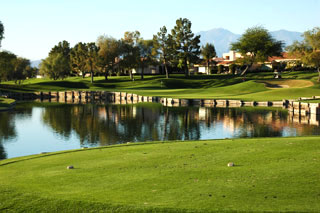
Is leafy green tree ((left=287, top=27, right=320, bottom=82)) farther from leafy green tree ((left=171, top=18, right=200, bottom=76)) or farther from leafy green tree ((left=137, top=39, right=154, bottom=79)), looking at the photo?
leafy green tree ((left=137, top=39, right=154, bottom=79))

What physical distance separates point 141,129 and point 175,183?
1080 inches

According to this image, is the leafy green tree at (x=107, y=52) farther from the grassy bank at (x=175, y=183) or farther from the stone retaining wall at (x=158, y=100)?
the grassy bank at (x=175, y=183)

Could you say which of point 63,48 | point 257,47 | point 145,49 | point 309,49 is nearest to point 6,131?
point 309,49

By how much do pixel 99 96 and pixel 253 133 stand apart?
64629mm

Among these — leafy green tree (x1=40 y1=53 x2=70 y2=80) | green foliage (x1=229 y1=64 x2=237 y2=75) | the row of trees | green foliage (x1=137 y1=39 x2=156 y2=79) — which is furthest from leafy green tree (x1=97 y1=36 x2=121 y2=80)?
green foliage (x1=229 y1=64 x2=237 y2=75)

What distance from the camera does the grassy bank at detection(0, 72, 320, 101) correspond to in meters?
74.3

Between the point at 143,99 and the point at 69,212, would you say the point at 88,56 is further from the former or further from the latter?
the point at 69,212

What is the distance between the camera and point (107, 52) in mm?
115312

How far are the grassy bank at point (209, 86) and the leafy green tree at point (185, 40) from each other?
22.8 feet

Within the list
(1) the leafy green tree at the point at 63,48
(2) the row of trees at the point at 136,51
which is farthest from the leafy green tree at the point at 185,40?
(1) the leafy green tree at the point at 63,48

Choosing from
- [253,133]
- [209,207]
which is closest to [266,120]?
[253,133]

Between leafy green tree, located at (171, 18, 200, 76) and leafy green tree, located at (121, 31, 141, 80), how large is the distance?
1205 centimetres

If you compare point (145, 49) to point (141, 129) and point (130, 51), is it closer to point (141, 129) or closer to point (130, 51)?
point (130, 51)

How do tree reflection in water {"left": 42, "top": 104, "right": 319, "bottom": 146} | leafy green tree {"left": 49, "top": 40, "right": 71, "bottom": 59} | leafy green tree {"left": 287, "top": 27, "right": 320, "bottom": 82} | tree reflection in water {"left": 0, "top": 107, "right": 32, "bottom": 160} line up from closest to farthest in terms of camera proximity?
tree reflection in water {"left": 0, "top": 107, "right": 32, "bottom": 160}
tree reflection in water {"left": 42, "top": 104, "right": 319, "bottom": 146}
leafy green tree {"left": 287, "top": 27, "right": 320, "bottom": 82}
leafy green tree {"left": 49, "top": 40, "right": 71, "bottom": 59}
